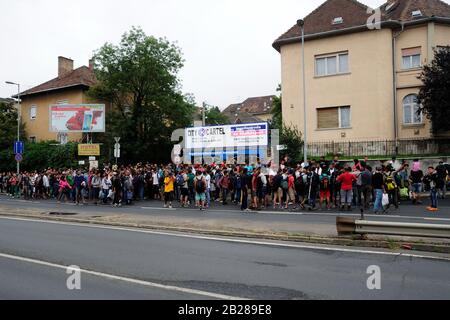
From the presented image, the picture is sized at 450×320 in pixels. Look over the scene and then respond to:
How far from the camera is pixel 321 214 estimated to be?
15.3 meters

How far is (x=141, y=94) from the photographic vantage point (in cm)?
3725

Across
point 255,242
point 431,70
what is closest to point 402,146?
point 431,70

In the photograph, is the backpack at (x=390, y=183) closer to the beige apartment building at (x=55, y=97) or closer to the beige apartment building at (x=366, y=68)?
the beige apartment building at (x=366, y=68)

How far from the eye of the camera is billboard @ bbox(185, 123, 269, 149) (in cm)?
2428

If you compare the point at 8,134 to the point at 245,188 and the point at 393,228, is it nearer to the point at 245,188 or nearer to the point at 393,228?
the point at 245,188

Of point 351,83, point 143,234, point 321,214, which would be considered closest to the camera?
point 143,234

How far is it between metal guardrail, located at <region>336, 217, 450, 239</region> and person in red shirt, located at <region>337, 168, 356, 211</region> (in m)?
6.13

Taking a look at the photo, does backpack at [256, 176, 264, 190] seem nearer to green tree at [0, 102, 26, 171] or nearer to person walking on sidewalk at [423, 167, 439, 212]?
person walking on sidewalk at [423, 167, 439, 212]

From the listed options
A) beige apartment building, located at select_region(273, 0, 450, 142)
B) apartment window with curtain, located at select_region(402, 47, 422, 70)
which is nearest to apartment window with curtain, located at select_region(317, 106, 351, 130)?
beige apartment building, located at select_region(273, 0, 450, 142)

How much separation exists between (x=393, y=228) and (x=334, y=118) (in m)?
20.9

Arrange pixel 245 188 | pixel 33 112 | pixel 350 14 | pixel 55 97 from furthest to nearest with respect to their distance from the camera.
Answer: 1. pixel 33 112
2. pixel 55 97
3. pixel 350 14
4. pixel 245 188

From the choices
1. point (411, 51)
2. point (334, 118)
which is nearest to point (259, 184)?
point (334, 118)

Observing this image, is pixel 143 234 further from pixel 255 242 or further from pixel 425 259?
pixel 425 259
